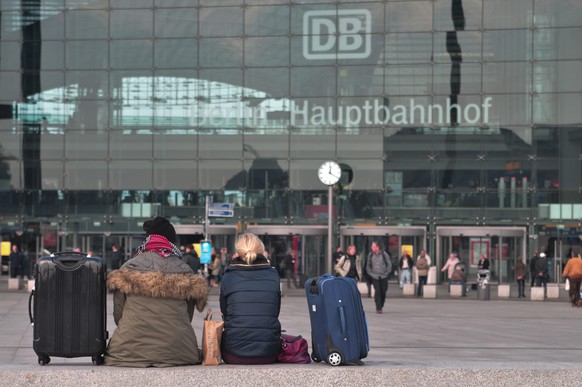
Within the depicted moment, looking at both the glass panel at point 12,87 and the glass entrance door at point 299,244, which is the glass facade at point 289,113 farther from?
the glass entrance door at point 299,244

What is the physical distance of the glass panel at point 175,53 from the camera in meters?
52.6

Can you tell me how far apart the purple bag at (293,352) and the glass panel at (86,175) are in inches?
1712

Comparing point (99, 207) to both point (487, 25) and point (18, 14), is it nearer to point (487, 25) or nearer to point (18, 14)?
point (18, 14)

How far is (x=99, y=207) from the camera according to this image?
53094mm

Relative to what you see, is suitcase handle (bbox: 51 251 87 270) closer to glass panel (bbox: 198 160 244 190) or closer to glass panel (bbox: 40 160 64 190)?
glass panel (bbox: 198 160 244 190)

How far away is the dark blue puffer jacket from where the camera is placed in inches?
403

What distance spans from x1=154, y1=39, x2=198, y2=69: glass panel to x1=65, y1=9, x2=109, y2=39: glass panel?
88.6 inches

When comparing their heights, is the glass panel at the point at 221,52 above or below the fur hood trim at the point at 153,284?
above

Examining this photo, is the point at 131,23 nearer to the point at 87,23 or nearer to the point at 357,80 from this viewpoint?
the point at 87,23

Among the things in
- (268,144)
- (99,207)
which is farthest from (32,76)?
(268,144)

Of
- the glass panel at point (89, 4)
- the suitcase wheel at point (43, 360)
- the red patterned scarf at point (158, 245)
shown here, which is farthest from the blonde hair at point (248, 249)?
the glass panel at point (89, 4)

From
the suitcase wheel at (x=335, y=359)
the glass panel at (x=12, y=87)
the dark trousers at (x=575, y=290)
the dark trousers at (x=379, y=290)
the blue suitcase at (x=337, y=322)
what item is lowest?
the dark trousers at (x=575, y=290)

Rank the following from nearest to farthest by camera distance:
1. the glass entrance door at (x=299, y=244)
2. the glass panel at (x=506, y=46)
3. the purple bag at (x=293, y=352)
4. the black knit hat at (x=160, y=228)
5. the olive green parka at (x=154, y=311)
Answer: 1. the olive green parka at (x=154, y=311)
2. the black knit hat at (x=160, y=228)
3. the purple bag at (x=293, y=352)
4. the glass entrance door at (x=299, y=244)
5. the glass panel at (x=506, y=46)

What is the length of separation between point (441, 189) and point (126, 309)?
137ft
